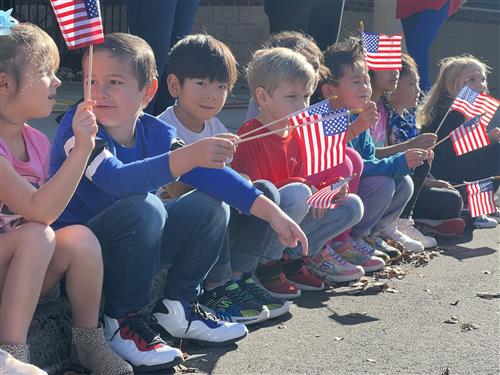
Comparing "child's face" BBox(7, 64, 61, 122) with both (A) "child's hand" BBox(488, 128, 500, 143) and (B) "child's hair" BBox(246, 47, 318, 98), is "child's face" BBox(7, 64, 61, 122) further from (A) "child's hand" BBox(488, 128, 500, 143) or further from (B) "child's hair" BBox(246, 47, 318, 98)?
(A) "child's hand" BBox(488, 128, 500, 143)

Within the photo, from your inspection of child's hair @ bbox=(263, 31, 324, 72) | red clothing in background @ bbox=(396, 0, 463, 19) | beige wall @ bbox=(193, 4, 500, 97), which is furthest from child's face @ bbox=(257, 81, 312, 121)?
beige wall @ bbox=(193, 4, 500, 97)

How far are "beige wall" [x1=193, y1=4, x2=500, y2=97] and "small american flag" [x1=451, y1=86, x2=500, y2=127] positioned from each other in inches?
146

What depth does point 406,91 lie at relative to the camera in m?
6.49

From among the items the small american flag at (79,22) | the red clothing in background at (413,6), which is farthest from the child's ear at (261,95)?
the red clothing in background at (413,6)

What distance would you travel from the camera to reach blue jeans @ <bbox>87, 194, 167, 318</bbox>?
365 cm

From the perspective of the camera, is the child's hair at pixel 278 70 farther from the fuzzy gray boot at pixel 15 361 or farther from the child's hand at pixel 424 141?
the fuzzy gray boot at pixel 15 361

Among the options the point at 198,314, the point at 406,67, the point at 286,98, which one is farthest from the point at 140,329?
the point at 406,67

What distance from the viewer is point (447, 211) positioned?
6527 millimetres

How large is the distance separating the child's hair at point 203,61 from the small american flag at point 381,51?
144cm

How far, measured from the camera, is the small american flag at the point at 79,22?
349cm

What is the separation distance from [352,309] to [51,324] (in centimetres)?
158

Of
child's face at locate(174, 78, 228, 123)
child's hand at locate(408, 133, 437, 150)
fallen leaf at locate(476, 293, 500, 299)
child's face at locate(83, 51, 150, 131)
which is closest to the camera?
child's face at locate(83, 51, 150, 131)

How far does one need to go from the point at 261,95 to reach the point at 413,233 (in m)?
1.72

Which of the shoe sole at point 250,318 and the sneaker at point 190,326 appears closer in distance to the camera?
the sneaker at point 190,326
